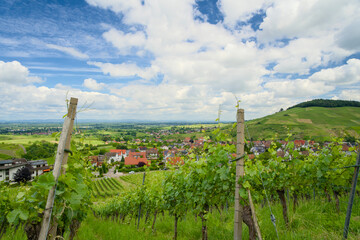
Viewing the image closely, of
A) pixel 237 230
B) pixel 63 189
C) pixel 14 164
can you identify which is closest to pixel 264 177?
pixel 237 230

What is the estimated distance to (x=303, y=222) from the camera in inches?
157

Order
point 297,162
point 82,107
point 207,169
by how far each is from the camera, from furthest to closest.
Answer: point 297,162 → point 207,169 → point 82,107

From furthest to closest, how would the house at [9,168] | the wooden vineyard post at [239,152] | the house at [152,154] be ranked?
the house at [152,154]
the house at [9,168]
the wooden vineyard post at [239,152]

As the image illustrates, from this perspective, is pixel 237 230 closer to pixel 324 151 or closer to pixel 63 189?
pixel 63 189

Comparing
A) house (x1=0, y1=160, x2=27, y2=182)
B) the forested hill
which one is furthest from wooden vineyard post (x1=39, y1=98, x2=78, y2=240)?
the forested hill

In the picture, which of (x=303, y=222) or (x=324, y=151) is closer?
(x=303, y=222)

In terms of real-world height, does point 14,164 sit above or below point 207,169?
below

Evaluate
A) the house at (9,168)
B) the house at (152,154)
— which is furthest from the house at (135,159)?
the house at (9,168)

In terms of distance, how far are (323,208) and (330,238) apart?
291 centimetres

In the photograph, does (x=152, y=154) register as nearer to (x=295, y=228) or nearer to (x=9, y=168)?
(x=9, y=168)

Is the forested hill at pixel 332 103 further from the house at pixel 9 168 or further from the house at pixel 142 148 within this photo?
the house at pixel 9 168

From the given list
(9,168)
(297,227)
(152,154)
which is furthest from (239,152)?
(152,154)

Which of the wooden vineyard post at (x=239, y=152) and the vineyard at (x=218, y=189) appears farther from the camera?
the wooden vineyard post at (x=239, y=152)

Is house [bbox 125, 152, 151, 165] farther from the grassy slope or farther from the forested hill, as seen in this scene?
the forested hill
